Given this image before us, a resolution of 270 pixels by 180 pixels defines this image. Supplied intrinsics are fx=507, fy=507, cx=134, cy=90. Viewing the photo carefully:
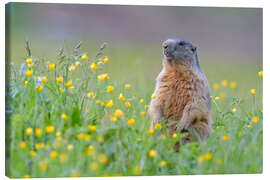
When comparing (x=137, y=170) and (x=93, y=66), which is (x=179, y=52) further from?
(x=137, y=170)

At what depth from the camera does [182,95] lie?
6.62m

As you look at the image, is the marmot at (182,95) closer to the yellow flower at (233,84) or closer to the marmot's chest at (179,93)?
the marmot's chest at (179,93)

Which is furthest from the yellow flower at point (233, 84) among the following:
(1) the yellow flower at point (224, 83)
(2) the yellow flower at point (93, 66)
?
(2) the yellow flower at point (93, 66)

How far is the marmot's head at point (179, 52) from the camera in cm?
667

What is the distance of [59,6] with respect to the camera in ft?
20.7

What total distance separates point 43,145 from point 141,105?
1875mm

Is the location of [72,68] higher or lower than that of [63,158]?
higher

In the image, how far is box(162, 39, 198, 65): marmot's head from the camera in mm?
6672

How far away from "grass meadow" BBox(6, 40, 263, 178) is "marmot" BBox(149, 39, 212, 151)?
0.25 metres

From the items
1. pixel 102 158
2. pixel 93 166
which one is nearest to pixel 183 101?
pixel 102 158

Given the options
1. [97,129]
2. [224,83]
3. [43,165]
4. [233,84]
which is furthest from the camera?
[224,83]

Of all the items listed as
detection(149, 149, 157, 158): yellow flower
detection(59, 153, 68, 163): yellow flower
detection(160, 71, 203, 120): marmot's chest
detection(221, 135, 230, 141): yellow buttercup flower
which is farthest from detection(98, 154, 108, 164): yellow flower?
detection(160, 71, 203, 120): marmot's chest

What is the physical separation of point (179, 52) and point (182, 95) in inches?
23.1
